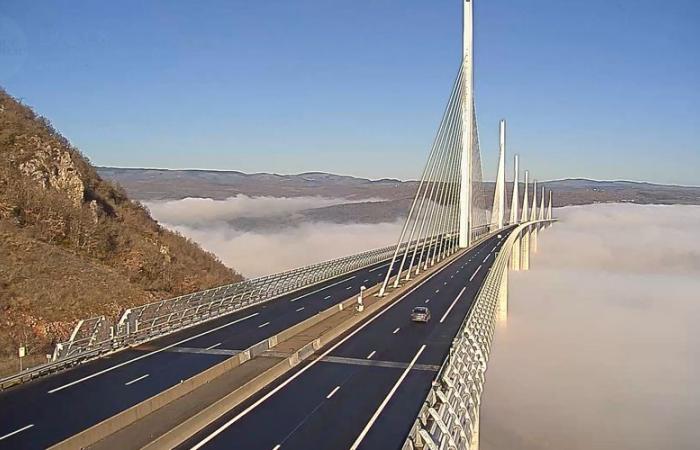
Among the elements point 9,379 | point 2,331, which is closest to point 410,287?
point 2,331

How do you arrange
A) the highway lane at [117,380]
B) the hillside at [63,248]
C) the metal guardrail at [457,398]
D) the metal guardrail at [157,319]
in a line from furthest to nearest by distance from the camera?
the hillside at [63,248] < the metal guardrail at [157,319] < the highway lane at [117,380] < the metal guardrail at [457,398]

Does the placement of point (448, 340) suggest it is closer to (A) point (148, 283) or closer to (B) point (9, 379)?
(B) point (9, 379)

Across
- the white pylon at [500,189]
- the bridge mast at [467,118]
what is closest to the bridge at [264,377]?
the bridge mast at [467,118]

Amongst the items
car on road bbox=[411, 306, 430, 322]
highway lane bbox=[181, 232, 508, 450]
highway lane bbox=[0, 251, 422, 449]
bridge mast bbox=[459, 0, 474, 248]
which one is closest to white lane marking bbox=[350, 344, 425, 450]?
highway lane bbox=[181, 232, 508, 450]

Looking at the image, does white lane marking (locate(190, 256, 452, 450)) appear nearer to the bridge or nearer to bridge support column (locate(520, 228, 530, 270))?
the bridge

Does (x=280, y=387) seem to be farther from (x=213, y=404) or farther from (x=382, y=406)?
(x=382, y=406)

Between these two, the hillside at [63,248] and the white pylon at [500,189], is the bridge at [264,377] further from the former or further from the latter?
the white pylon at [500,189]
